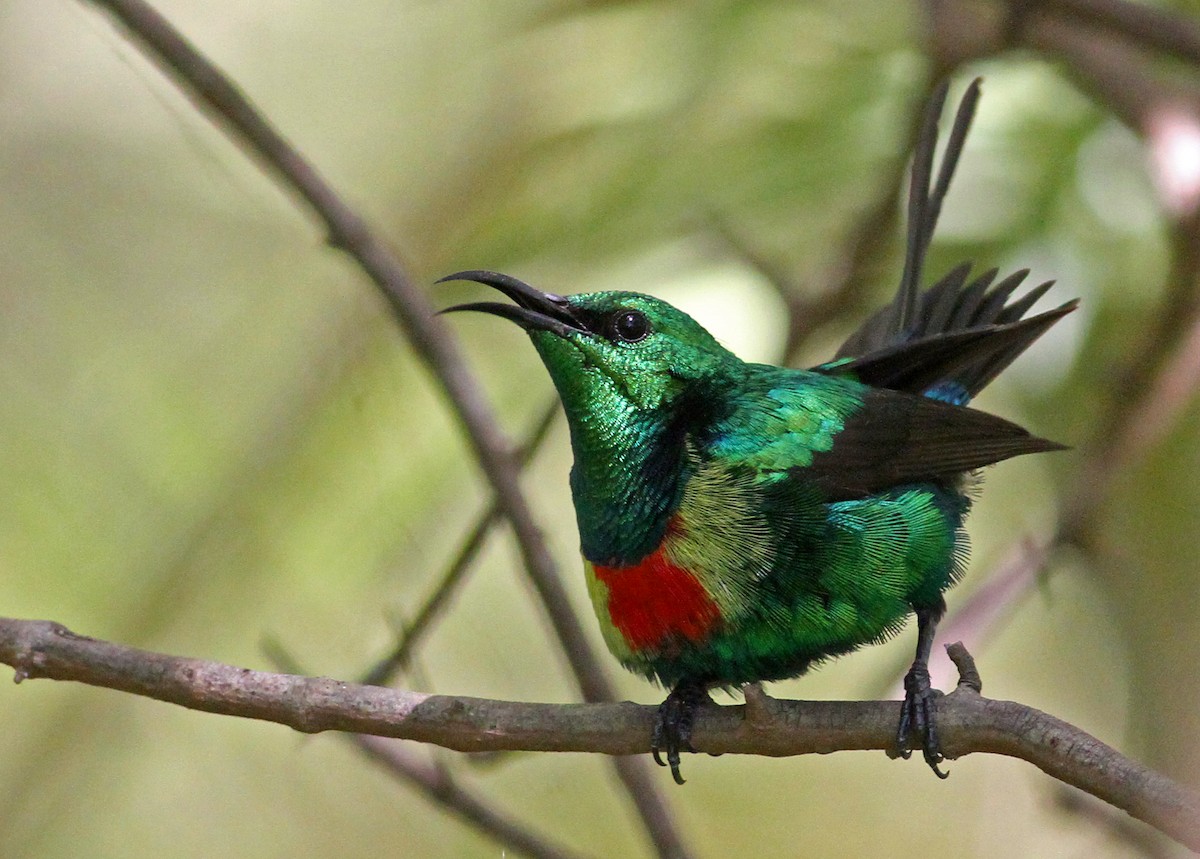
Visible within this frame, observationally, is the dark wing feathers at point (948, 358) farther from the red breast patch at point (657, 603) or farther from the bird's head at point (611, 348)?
the red breast patch at point (657, 603)

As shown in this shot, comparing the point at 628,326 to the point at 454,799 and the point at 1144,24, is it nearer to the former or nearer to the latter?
the point at 454,799

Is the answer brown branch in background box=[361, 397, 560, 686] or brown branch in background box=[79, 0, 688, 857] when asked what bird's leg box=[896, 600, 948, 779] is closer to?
brown branch in background box=[79, 0, 688, 857]

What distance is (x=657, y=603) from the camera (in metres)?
3.35

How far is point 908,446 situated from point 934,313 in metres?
0.79

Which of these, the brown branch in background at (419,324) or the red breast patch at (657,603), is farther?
the brown branch in background at (419,324)

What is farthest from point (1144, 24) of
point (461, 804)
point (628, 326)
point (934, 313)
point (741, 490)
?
point (461, 804)

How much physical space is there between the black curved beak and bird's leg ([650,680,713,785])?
98cm

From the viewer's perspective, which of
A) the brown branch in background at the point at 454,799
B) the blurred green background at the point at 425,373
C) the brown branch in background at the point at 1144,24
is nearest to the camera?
the brown branch in background at the point at 454,799

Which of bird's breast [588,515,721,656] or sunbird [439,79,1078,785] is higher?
sunbird [439,79,1078,785]

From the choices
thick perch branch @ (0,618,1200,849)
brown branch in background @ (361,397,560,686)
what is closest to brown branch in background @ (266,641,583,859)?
brown branch in background @ (361,397,560,686)

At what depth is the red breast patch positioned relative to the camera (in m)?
3.30

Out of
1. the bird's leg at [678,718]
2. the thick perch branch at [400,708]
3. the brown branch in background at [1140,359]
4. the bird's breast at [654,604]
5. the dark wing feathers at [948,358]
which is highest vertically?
the brown branch in background at [1140,359]

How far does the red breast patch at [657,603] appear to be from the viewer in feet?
10.8

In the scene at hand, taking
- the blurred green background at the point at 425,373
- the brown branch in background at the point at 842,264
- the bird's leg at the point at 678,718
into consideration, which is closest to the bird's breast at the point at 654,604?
the bird's leg at the point at 678,718
